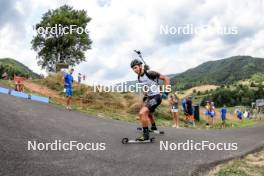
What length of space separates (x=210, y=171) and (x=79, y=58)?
4973cm

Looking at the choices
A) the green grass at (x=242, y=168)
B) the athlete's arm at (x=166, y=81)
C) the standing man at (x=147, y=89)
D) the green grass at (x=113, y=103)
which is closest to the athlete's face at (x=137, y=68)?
the standing man at (x=147, y=89)

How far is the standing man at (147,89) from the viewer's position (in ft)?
30.6

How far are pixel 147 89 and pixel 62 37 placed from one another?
1768 inches

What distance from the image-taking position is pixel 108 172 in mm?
6312

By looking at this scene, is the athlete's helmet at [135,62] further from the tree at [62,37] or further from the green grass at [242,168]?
the tree at [62,37]

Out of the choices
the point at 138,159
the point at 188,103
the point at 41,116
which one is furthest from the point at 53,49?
the point at 138,159

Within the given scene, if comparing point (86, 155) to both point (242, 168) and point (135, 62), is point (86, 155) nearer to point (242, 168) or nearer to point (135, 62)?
point (135, 62)

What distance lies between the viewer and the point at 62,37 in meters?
→ 52.8

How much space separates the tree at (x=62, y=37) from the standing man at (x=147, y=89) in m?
43.0

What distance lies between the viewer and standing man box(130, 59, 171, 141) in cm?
934

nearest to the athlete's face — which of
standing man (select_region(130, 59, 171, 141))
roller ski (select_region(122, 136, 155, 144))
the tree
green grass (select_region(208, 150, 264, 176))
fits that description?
standing man (select_region(130, 59, 171, 141))

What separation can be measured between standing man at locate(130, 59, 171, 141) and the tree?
Answer: 4304 cm

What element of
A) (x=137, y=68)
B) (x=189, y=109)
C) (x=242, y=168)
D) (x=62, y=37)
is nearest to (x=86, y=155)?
(x=137, y=68)

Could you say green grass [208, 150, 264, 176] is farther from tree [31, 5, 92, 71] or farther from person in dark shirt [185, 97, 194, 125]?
tree [31, 5, 92, 71]
